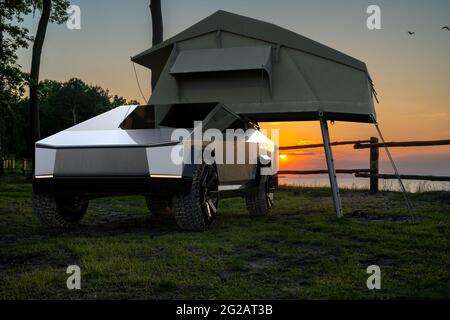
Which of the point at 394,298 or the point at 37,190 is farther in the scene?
the point at 37,190

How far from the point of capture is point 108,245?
241 inches

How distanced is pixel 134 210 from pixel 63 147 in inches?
160

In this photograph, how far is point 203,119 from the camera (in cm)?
782

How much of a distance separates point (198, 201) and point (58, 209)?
6.87ft

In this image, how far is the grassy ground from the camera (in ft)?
14.0

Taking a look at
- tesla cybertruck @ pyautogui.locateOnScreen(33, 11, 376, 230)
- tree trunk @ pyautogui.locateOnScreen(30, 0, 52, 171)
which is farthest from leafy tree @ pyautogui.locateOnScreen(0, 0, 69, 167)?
tesla cybertruck @ pyautogui.locateOnScreen(33, 11, 376, 230)

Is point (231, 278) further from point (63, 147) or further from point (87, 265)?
point (63, 147)

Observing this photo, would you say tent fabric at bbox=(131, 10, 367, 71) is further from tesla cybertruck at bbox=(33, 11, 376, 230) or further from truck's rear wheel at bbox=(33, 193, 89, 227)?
truck's rear wheel at bbox=(33, 193, 89, 227)

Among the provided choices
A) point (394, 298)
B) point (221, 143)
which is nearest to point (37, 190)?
point (221, 143)

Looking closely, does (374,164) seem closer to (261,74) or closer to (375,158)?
(375,158)

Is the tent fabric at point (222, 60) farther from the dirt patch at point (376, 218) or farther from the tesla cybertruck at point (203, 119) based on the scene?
the dirt patch at point (376, 218)

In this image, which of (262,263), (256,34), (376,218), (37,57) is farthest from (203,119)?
(37,57)

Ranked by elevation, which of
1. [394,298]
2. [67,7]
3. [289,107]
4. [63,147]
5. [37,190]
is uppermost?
[67,7]

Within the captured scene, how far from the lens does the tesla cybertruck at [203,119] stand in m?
6.76
